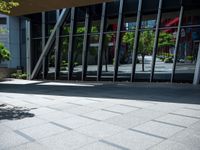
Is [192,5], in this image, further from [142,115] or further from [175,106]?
[142,115]

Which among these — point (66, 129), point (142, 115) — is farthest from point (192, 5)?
point (66, 129)

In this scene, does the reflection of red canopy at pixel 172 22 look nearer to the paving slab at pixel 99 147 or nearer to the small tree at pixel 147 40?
the small tree at pixel 147 40

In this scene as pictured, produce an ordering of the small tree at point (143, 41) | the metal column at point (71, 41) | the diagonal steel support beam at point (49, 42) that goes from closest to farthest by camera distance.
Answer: the small tree at point (143, 41) → the metal column at point (71, 41) → the diagonal steel support beam at point (49, 42)

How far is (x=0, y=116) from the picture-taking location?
8523 millimetres

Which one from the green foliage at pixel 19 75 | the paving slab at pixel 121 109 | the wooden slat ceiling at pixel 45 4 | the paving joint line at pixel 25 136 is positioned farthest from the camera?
the green foliage at pixel 19 75

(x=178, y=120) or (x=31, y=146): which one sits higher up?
(x=178, y=120)

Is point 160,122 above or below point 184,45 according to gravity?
below

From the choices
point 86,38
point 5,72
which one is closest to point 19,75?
point 5,72

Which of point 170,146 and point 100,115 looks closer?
point 170,146

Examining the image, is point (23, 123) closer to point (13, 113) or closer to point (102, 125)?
point (13, 113)

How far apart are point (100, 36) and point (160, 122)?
13.7 meters

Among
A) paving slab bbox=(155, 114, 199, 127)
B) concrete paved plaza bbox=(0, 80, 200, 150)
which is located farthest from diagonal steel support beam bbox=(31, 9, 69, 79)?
paving slab bbox=(155, 114, 199, 127)

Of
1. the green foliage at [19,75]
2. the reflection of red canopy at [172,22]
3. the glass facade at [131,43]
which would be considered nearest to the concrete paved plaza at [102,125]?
the glass facade at [131,43]

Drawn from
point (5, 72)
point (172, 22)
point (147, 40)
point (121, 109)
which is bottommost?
point (5, 72)
